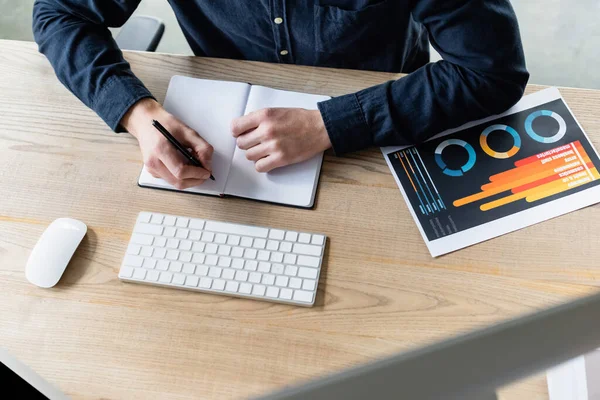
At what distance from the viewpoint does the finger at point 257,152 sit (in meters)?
0.88

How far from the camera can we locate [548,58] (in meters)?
1.94

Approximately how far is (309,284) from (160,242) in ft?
0.78

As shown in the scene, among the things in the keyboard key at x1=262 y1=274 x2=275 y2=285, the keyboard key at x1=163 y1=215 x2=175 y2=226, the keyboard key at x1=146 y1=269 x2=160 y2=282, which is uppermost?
the keyboard key at x1=262 y1=274 x2=275 y2=285

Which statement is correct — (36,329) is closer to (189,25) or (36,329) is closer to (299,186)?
(299,186)

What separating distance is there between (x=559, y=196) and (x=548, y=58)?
1.29 m

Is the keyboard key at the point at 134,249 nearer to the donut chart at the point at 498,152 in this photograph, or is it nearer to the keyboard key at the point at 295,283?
the keyboard key at the point at 295,283

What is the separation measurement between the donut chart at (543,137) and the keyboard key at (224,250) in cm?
51

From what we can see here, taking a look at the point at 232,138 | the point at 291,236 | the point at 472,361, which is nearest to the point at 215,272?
the point at 291,236

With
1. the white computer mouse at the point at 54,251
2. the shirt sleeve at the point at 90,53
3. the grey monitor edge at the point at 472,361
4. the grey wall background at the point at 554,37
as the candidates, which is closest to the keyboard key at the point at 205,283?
the white computer mouse at the point at 54,251

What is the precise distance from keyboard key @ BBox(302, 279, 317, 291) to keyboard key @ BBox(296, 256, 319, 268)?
24 mm

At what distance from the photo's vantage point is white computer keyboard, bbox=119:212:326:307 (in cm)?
80

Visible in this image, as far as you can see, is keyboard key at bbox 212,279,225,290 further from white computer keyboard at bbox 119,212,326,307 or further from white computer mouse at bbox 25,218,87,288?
white computer mouse at bbox 25,218,87,288

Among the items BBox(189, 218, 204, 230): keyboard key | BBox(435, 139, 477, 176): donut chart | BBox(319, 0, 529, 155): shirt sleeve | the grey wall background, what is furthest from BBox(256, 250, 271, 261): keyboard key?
the grey wall background

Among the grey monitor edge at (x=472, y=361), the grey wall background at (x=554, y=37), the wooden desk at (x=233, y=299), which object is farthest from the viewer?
the grey wall background at (x=554, y=37)
